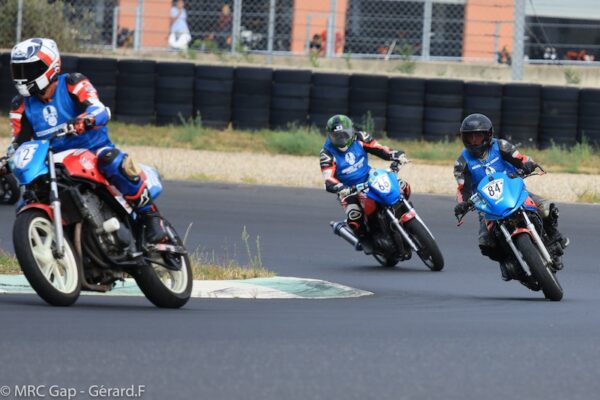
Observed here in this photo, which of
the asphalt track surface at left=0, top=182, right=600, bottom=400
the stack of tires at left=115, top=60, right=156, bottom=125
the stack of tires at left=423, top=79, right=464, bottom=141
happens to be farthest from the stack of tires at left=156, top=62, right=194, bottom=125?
the asphalt track surface at left=0, top=182, right=600, bottom=400

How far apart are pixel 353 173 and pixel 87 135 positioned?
514 cm

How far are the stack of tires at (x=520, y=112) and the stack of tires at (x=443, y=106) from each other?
0.66 metres

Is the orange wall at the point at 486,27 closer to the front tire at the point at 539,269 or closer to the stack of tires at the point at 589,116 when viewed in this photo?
the stack of tires at the point at 589,116

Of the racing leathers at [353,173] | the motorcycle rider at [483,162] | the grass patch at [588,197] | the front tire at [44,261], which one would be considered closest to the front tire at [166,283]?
the front tire at [44,261]

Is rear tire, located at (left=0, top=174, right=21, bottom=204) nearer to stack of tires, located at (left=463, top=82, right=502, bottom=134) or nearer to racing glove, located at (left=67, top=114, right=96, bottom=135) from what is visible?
stack of tires, located at (left=463, top=82, right=502, bottom=134)

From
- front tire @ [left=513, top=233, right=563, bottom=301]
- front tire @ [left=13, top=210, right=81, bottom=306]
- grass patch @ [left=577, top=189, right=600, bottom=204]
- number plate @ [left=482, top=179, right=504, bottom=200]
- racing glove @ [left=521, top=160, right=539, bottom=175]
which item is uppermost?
racing glove @ [left=521, top=160, right=539, bottom=175]

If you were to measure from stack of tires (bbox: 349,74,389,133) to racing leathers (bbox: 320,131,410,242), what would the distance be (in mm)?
7364

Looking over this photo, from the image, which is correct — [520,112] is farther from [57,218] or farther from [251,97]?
[57,218]

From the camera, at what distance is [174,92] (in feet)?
71.8

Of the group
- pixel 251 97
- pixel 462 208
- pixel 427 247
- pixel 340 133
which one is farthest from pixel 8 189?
pixel 462 208

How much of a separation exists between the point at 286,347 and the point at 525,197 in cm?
418

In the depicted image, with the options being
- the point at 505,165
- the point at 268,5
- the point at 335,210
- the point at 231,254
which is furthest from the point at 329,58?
the point at 505,165

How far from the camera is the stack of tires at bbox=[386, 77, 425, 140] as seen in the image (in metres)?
20.9

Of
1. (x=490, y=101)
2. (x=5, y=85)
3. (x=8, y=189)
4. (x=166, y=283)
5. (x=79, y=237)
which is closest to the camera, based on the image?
(x=79, y=237)
